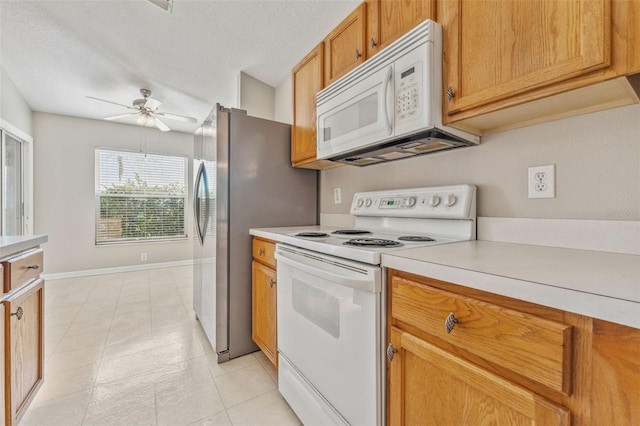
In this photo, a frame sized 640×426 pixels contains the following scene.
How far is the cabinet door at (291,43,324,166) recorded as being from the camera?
180cm

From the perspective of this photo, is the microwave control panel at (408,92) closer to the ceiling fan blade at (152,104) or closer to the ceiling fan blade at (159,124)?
the ceiling fan blade at (152,104)

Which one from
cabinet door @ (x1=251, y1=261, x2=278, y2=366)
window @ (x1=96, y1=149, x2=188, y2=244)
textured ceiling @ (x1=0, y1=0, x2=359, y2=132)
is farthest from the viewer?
window @ (x1=96, y1=149, x2=188, y2=244)

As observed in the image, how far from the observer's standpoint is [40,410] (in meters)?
1.41

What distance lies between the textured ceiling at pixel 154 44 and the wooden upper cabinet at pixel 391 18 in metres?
0.64

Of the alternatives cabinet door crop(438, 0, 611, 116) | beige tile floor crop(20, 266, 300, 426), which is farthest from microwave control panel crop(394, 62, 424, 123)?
beige tile floor crop(20, 266, 300, 426)

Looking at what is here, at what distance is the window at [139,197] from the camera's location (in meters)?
4.37

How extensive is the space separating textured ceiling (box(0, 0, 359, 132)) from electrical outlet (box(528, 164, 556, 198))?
5.12ft

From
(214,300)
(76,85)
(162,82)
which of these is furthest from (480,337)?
(76,85)

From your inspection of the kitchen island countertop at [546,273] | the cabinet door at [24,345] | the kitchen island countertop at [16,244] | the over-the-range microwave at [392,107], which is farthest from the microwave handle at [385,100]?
the cabinet door at [24,345]

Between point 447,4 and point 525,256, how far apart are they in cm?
95

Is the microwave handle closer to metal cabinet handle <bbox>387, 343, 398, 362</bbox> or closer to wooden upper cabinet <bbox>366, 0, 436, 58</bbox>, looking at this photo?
wooden upper cabinet <bbox>366, 0, 436, 58</bbox>

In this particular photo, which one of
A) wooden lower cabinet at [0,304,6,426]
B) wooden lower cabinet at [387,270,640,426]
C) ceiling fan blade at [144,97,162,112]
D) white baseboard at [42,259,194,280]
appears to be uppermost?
ceiling fan blade at [144,97,162,112]

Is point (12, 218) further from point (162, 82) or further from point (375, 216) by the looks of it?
point (375, 216)

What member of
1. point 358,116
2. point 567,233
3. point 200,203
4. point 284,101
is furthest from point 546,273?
point 284,101
